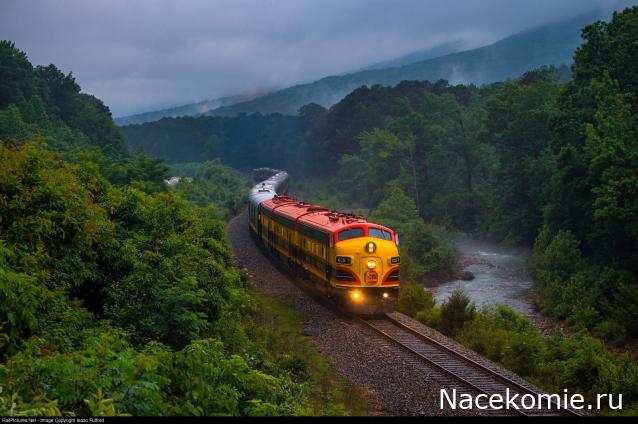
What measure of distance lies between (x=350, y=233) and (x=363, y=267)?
148 cm

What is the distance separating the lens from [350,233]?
25641 millimetres

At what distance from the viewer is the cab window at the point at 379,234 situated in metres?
26.0

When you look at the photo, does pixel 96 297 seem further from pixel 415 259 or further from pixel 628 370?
pixel 415 259

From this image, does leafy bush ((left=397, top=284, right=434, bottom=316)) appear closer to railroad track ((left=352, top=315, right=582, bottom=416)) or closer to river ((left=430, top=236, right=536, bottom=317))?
railroad track ((left=352, top=315, right=582, bottom=416))

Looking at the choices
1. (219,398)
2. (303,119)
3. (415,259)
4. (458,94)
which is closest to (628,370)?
(219,398)

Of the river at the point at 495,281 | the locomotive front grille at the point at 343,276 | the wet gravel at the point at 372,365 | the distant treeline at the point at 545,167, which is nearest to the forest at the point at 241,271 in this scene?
the distant treeline at the point at 545,167

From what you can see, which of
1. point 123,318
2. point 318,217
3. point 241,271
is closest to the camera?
point 123,318

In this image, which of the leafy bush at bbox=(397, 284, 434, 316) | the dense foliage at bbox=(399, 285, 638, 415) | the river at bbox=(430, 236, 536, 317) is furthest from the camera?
the river at bbox=(430, 236, 536, 317)

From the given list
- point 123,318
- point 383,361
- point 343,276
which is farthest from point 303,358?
point 123,318

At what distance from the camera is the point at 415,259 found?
47281 mm

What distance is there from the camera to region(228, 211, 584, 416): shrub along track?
1623 cm

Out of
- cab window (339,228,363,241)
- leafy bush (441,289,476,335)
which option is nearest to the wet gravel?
cab window (339,228,363,241)

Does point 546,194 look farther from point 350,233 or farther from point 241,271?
point 350,233

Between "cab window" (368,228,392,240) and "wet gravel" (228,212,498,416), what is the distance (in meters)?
3.46
